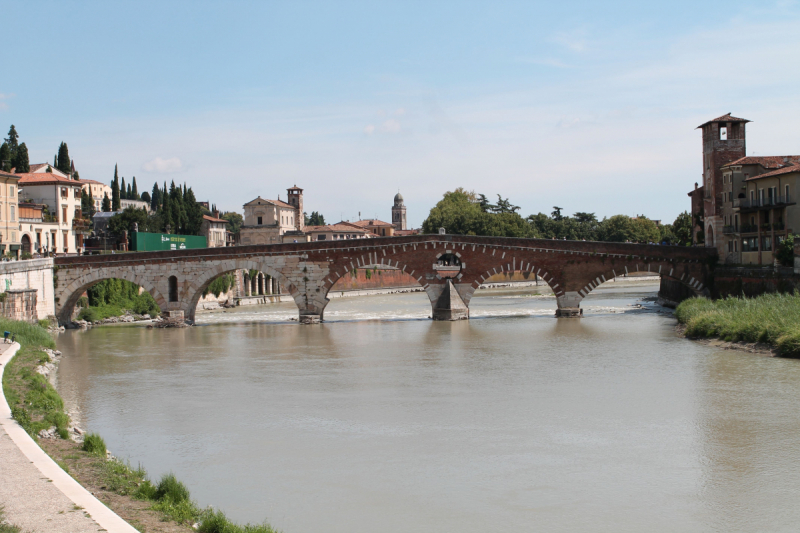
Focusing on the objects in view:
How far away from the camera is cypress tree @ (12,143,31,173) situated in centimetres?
5666

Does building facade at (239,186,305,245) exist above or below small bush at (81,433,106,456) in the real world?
above

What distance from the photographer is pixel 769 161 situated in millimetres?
37906

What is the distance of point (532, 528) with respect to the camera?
10.4 m

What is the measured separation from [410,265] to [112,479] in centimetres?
2737

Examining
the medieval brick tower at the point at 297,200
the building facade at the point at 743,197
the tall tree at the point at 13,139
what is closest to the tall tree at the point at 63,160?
the tall tree at the point at 13,139

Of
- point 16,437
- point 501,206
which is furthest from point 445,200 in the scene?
point 16,437

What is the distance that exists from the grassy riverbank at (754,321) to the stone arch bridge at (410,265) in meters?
6.33

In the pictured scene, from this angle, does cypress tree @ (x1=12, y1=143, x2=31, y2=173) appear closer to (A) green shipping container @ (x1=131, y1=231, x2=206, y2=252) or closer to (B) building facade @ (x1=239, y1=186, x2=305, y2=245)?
(A) green shipping container @ (x1=131, y1=231, x2=206, y2=252)

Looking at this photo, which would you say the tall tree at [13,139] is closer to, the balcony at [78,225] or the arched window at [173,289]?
the balcony at [78,225]

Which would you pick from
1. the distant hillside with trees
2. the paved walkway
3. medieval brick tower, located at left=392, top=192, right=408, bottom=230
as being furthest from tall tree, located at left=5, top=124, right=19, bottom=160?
medieval brick tower, located at left=392, top=192, right=408, bottom=230

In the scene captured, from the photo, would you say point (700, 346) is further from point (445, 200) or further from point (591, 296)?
point (445, 200)

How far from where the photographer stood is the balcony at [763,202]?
115 ft

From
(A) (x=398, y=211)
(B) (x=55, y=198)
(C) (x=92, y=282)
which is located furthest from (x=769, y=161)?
(A) (x=398, y=211)

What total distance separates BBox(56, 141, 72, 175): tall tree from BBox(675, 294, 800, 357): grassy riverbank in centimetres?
5336
